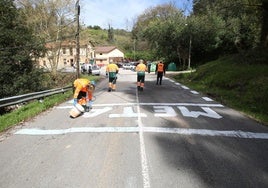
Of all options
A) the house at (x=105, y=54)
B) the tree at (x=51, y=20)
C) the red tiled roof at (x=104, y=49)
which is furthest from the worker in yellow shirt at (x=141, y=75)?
the red tiled roof at (x=104, y=49)

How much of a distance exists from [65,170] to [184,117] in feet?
16.8

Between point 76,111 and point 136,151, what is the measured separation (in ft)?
13.4

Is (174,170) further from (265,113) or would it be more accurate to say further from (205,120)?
(265,113)

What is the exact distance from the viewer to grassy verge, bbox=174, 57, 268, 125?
1142 centimetres

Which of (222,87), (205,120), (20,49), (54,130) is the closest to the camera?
(54,130)

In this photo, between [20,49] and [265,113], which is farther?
[20,49]

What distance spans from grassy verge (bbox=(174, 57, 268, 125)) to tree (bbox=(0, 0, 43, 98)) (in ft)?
47.1

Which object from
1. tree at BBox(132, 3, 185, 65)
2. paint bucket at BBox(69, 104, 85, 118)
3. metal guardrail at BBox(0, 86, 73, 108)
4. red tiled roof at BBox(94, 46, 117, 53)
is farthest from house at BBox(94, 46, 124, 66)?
paint bucket at BBox(69, 104, 85, 118)

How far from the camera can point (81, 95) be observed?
10.0 metres

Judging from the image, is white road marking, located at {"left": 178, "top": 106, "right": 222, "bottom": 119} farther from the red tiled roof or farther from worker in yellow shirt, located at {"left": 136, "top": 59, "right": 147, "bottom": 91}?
the red tiled roof

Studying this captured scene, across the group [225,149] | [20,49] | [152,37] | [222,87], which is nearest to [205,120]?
[225,149]

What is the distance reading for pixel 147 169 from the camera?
5082 mm

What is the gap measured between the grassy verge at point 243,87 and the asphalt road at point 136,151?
1.99m

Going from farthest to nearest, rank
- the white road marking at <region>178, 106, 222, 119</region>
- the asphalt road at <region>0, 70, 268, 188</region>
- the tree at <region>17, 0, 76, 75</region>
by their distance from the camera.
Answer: the tree at <region>17, 0, 76, 75</region>
the white road marking at <region>178, 106, 222, 119</region>
the asphalt road at <region>0, 70, 268, 188</region>
